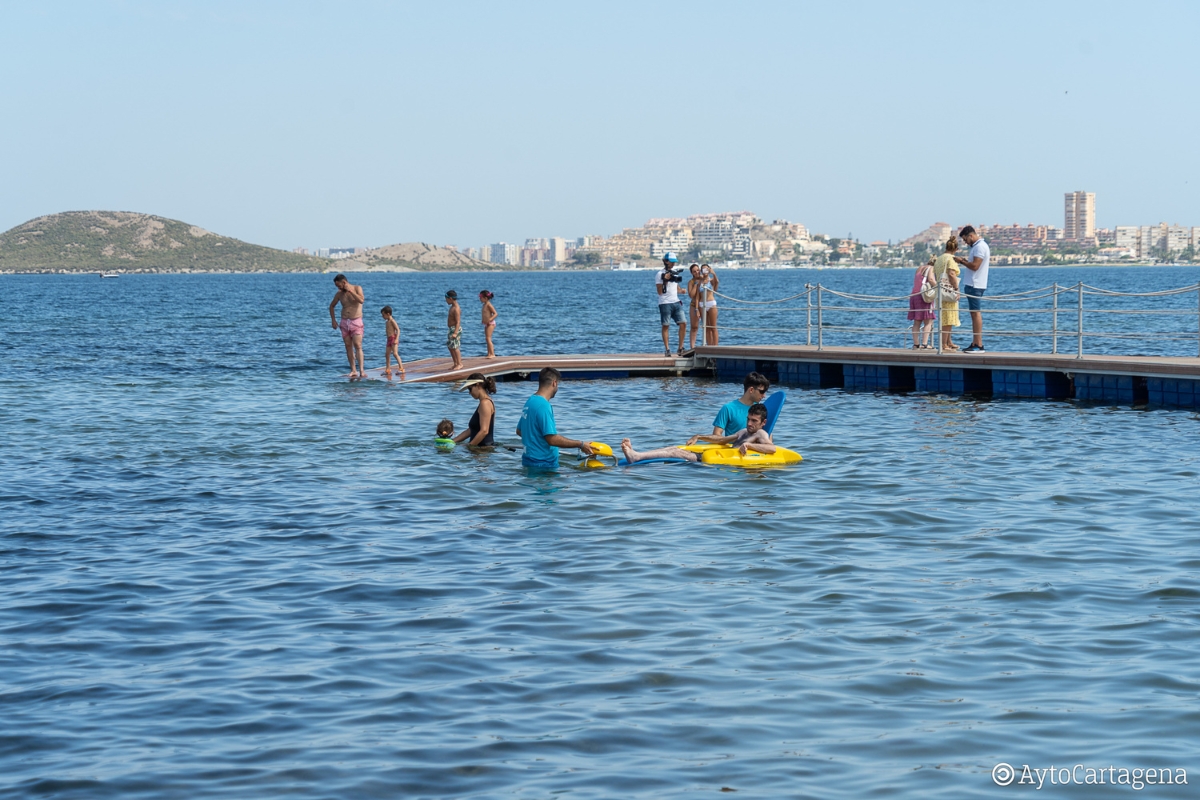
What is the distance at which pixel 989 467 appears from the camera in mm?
13617

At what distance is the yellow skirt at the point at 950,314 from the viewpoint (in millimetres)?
20484

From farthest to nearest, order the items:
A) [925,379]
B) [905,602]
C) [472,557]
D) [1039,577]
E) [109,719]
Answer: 1. [925,379]
2. [472,557]
3. [1039,577]
4. [905,602]
5. [109,719]

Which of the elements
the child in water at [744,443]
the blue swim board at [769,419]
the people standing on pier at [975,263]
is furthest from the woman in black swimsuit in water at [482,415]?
the people standing on pier at [975,263]

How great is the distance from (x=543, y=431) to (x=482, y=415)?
1747mm

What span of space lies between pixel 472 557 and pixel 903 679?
402 centimetres

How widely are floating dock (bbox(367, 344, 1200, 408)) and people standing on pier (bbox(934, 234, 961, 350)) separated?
0.50 meters

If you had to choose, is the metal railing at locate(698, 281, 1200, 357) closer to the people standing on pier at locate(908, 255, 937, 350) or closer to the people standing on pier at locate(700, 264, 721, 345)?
the people standing on pier at locate(908, 255, 937, 350)

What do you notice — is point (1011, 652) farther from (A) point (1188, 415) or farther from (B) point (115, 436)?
(B) point (115, 436)

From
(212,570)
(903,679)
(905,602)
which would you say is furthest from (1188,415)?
(212,570)

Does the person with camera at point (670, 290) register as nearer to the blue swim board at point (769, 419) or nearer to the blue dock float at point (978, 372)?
the blue dock float at point (978, 372)

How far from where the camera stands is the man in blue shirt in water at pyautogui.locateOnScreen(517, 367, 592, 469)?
12.5 m

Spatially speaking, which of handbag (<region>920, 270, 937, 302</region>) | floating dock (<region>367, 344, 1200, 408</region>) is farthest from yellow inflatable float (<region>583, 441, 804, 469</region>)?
handbag (<region>920, 270, 937, 302</region>)

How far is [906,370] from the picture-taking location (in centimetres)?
2194

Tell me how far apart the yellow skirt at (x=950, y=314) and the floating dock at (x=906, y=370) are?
1.75ft
